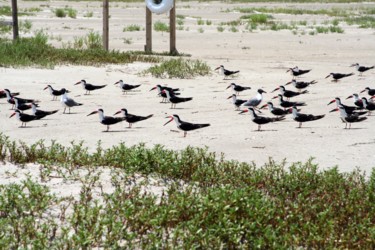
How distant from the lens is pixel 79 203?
7.07m

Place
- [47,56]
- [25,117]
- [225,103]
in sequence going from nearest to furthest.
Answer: [25,117] < [225,103] < [47,56]

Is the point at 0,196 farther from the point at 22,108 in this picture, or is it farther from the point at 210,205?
the point at 22,108

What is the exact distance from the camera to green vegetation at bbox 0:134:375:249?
611cm

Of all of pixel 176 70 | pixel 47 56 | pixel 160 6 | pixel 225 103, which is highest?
pixel 160 6

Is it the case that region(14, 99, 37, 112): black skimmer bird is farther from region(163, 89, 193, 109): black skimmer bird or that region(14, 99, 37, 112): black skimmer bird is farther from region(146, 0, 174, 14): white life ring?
region(146, 0, 174, 14): white life ring

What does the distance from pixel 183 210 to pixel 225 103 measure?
30.4ft

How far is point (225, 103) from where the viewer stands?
15812 mm

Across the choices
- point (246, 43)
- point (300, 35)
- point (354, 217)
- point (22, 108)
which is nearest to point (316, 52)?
point (246, 43)

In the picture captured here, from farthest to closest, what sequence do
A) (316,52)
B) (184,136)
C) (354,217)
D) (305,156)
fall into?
(316,52) < (184,136) < (305,156) < (354,217)

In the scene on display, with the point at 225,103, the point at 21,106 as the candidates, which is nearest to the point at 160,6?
the point at 225,103

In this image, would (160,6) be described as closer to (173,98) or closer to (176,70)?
(176,70)

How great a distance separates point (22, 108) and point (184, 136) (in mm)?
3495

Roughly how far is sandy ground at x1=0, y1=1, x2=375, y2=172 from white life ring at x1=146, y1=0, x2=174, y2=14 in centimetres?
190

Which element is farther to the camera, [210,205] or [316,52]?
[316,52]
